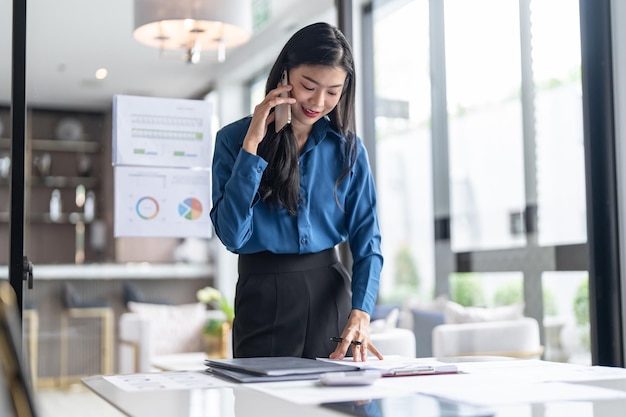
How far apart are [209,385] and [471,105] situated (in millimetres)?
3130

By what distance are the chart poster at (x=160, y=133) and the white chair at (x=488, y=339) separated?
1435mm

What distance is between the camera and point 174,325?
4.06 m

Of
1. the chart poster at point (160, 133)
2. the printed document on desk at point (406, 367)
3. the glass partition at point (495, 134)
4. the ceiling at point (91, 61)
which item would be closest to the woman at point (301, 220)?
the printed document on desk at point (406, 367)

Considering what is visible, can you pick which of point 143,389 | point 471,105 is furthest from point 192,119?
point 143,389

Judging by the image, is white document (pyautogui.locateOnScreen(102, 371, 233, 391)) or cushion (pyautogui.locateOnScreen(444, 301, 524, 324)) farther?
cushion (pyautogui.locateOnScreen(444, 301, 524, 324))

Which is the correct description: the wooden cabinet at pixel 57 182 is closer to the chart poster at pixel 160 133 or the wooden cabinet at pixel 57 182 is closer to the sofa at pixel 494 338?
the chart poster at pixel 160 133

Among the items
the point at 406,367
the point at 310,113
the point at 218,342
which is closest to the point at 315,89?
the point at 310,113

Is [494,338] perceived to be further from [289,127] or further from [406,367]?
[406,367]

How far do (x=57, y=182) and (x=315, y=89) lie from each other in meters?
1.69

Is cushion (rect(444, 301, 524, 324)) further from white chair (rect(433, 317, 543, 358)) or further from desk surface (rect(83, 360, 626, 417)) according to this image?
desk surface (rect(83, 360, 626, 417))

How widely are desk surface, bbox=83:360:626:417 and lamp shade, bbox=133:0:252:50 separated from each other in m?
1.87

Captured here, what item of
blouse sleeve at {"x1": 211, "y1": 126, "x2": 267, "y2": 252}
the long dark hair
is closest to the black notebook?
blouse sleeve at {"x1": 211, "y1": 126, "x2": 267, "y2": 252}

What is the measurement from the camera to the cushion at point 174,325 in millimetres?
4004

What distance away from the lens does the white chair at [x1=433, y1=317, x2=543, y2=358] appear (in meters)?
3.83
